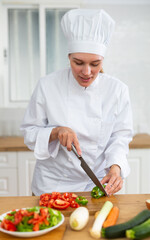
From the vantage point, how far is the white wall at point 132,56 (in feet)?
10.3

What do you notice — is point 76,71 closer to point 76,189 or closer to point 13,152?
point 76,189

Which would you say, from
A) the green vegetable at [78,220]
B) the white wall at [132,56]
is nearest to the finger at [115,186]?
the green vegetable at [78,220]

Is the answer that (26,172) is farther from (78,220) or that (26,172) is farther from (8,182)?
(78,220)

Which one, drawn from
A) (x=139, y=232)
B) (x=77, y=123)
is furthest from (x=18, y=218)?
(x=77, y=123)

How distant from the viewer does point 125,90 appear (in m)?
1.63

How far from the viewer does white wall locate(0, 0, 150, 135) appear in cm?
315

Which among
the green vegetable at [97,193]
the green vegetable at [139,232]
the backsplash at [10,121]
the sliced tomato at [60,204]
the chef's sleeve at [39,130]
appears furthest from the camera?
the backsplash at [10,121]

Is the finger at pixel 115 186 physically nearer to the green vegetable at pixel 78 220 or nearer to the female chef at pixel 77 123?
the female chef at pixel 77 123

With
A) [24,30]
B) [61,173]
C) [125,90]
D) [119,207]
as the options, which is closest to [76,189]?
[61,173]

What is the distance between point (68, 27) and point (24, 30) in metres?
1.77

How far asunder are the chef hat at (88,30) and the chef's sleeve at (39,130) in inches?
12.8

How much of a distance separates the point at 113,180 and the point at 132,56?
2105 mm

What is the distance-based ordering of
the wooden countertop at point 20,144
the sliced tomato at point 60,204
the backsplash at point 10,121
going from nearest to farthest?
the sliced tomato at point 60,204 < the wooden countertop at point 20,144 < the backsplash at point 10,121

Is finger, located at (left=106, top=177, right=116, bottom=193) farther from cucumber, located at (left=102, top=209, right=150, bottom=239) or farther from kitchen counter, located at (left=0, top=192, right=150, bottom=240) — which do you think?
cucumber, located at (left=102, top=209, right=150, bottom=239)
